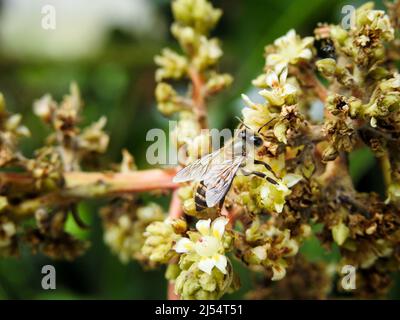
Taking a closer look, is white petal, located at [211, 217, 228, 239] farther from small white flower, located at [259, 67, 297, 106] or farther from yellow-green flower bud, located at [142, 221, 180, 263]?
small white flower, located at [259, 67, 297, 106]

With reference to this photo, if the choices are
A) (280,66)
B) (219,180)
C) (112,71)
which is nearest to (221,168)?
(219,180)

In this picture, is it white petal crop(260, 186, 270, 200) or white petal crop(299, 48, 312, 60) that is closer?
white petal crop(260, 186, 270, 200)

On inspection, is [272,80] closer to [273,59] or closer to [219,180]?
[273,59]

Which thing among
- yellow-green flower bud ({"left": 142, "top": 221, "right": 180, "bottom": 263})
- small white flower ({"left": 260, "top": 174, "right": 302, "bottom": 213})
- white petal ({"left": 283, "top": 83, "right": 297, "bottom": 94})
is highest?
white petal ({"left": 283, "top": 83, "right": 297, "bottom": 94})


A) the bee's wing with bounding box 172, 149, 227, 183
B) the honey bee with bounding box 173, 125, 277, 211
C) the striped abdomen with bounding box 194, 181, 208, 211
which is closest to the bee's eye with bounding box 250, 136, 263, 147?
the honey bee with bounding box 173, 125, 277, 211

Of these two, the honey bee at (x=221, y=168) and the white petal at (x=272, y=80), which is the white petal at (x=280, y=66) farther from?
the honey bee at (x=221, y=168)
